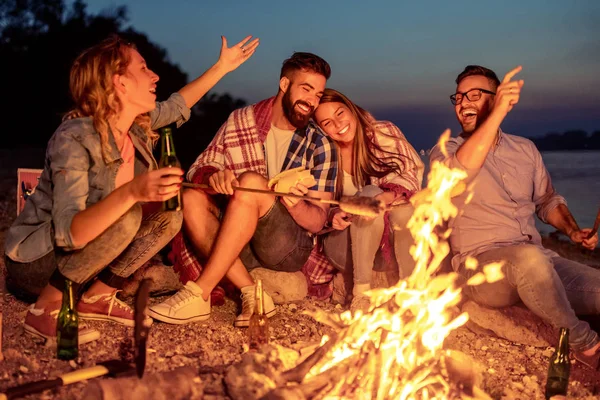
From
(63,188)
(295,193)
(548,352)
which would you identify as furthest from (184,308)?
(548,352)

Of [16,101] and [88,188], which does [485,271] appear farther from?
[16,101]

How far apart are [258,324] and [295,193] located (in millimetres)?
926

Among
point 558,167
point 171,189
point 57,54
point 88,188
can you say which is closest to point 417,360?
point 171,189

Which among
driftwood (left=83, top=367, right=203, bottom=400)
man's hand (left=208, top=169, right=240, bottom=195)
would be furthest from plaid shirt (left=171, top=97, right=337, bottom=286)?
driftwood (left=83, top=367, right=203, bottom=400)

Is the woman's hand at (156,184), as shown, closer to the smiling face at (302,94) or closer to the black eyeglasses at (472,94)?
the smiling face at (302,94)

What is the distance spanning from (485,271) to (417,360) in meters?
1.10

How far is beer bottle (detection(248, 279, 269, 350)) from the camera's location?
3.90 metres

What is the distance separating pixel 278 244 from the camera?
4.57 m

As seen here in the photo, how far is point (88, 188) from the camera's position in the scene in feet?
11.9

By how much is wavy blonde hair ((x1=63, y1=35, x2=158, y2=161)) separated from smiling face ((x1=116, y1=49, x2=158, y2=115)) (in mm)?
38

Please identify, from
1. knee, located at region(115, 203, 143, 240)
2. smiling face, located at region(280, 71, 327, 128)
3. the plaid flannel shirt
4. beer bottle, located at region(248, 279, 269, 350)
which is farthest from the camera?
the plaid flannel shirt

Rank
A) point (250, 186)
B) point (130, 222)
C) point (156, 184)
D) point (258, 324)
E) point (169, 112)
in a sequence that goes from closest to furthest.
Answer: point (156, 184), point (130, 222), point (258, 324), point (250, 186), point (169, 112)

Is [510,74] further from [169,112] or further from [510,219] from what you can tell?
[169,112]

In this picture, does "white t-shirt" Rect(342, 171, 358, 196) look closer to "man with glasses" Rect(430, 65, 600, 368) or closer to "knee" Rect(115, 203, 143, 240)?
"man with glasses" Rect(430, 65, 600, 368)
